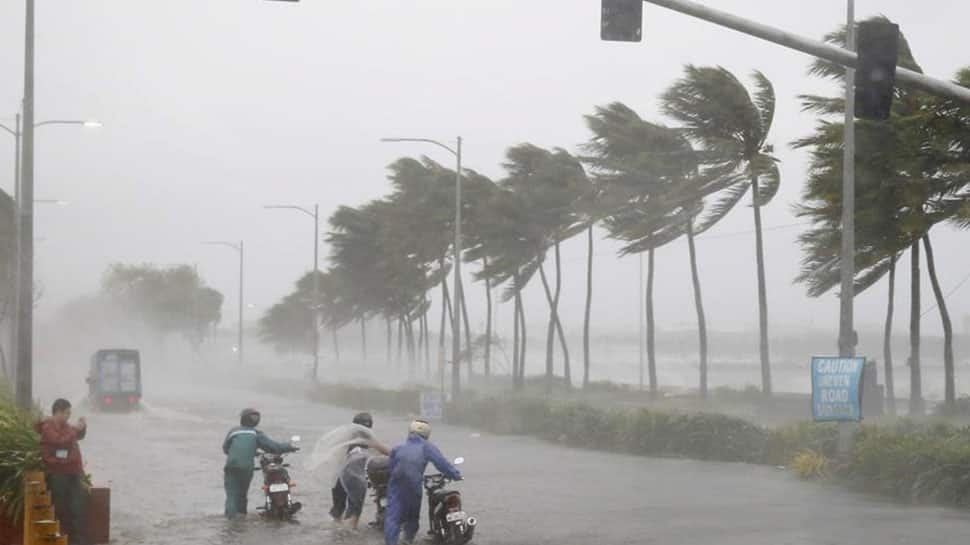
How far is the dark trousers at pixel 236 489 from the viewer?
19.0 meters

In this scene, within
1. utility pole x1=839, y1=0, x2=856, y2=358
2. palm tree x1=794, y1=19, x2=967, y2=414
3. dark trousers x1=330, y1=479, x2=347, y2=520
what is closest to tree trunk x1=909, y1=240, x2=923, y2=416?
palm tree x1=794, y1=19, x2=967, y2=414

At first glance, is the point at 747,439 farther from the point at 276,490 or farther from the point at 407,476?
the point at 407,476

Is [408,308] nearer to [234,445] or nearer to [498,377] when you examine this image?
[498,377]

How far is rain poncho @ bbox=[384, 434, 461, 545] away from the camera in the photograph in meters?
16.2

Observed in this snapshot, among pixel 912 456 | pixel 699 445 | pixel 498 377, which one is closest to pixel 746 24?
pixel 912 456

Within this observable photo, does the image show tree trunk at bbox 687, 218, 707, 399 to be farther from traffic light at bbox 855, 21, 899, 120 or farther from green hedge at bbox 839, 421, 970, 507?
traffic light at bbox 855, 21, 899, 120

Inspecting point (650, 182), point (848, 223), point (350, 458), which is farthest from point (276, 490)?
point (650, 182)

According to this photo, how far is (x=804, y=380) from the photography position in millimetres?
94875

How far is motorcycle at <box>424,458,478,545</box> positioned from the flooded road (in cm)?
98

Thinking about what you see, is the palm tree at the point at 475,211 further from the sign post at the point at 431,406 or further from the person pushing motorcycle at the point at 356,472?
the person pushing motorcycle at the point at 356,472

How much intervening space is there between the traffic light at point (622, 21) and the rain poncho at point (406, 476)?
548 cm

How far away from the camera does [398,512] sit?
16.3 m

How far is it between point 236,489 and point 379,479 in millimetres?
2320

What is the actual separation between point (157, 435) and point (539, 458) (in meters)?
15.1
